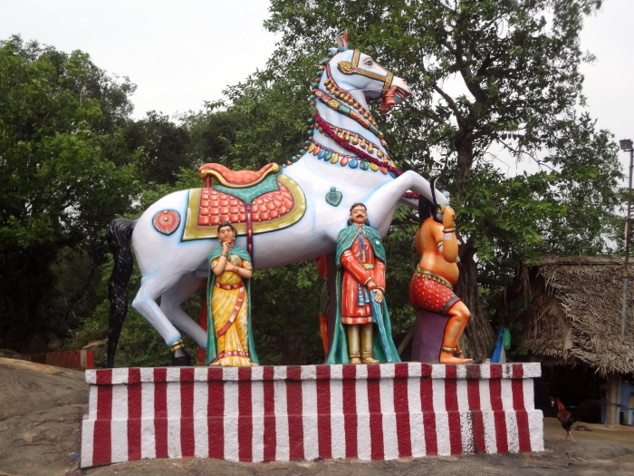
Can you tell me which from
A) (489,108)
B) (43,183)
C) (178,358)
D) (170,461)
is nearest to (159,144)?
(43,183)

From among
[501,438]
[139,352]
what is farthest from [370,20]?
[501,438]

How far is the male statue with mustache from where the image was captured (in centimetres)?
659

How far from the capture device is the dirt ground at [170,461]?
224 inches

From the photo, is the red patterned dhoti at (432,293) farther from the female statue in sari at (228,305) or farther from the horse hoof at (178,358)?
the horse hoof at (178,358)

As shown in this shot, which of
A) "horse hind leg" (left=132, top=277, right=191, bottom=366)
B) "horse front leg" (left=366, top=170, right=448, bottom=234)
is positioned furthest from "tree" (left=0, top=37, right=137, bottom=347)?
"horse front leg" (left=366, top=170, right=448, bottom=234)

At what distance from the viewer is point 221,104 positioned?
47.8 ft

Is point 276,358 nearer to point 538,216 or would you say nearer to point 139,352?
point 139,352

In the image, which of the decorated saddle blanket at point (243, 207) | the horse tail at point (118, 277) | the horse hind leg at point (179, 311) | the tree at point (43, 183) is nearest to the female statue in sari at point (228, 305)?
the decorated saddle blanket at point (243, 207)

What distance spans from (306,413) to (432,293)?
1.89 metres

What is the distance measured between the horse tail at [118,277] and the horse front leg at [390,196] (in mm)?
2510

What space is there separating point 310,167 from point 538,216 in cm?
480

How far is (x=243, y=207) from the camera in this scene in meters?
6.98

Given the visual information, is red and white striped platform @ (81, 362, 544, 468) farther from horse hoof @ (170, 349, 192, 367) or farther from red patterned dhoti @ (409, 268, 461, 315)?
red patterned dhoti @ (409, 268, 461, 315)

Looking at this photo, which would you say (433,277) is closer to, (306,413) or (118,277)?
(306,413)
